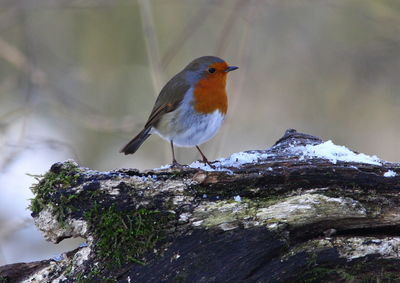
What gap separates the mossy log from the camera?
261 centimetres

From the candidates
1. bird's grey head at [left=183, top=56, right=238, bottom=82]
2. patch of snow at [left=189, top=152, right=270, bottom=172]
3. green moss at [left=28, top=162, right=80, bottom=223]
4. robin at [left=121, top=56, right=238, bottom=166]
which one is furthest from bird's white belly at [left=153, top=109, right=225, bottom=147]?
green moss at [left=28, top=162, right=80, bottom=223]

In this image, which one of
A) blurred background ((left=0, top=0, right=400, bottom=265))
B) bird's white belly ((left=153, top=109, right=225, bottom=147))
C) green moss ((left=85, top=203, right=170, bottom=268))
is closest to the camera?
green moss ((left=85, top=203, right=170, bottom=268))

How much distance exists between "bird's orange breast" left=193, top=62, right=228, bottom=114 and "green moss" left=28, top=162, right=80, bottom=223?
55.5 inches

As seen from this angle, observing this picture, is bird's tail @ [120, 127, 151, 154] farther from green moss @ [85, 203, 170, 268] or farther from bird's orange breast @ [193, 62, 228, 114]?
green moss @ [85, 203, 170, 268]

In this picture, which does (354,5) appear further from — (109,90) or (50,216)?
(50,216)

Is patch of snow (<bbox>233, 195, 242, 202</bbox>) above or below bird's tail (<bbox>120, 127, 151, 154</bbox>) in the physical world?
below

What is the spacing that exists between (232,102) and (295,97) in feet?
11.5

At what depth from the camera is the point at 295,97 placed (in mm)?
8234

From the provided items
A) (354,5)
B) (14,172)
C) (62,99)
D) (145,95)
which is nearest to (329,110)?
(354,5)

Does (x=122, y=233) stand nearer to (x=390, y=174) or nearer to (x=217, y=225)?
(x=217, y=225)

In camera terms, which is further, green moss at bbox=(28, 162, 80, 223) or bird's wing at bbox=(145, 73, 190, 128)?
bird's wing at bbox=(145, 73, 190, 128)

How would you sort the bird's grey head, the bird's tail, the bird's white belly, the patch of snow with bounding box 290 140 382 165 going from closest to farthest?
the patch of snow with bounding box 290 140 382 165, the bird's white belly, the bird's grey head, the bird's tail

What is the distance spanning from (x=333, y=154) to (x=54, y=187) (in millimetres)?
1594

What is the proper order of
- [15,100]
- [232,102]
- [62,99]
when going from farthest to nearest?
1. [15,100]
2. [62,99]
3. [232,102]
